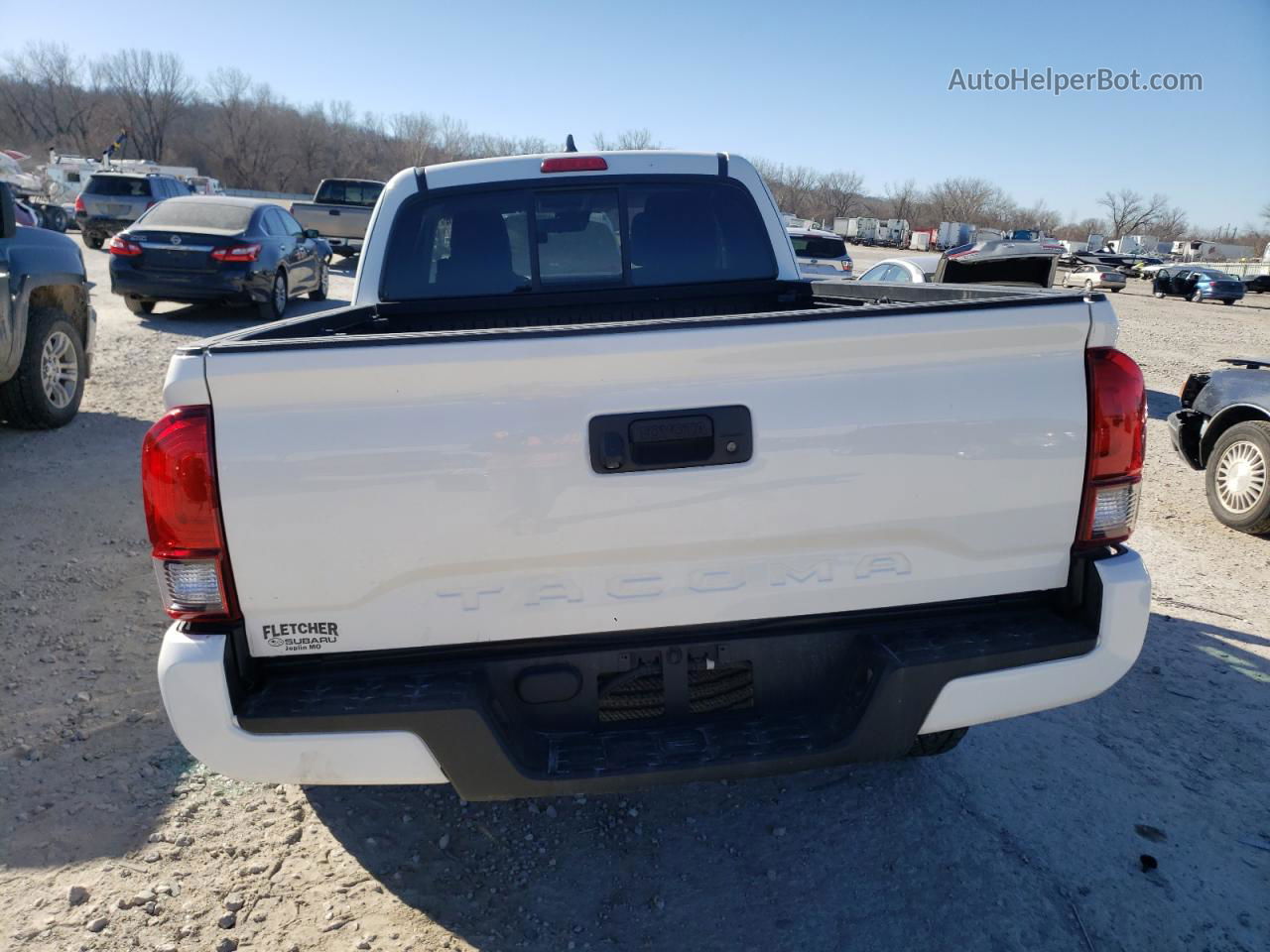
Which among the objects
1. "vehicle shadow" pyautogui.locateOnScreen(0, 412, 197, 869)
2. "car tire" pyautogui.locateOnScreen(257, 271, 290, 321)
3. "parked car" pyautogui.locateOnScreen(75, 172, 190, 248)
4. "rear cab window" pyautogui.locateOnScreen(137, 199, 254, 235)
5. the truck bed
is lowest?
"vehicle shadow" pyautogui.locateOnScreen(0, 412, 197, 869)

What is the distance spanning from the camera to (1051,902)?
2566 millimetres

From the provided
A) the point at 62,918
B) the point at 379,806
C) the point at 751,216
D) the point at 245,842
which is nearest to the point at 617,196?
the point at 751,216

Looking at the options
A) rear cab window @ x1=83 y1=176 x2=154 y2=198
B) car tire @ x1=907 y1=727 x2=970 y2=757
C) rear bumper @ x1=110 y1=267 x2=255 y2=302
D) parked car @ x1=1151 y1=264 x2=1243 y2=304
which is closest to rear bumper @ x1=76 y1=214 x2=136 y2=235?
rear cab window @ x1=83 y1=176 x2=154 y2=198

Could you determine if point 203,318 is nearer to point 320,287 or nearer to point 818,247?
point 320,287

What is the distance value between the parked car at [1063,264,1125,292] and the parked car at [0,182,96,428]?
3903 centimetres

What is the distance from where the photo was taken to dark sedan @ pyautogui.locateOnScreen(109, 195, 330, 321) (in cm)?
1238

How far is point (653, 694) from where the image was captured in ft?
7.55

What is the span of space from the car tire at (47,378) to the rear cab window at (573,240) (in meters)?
4.77

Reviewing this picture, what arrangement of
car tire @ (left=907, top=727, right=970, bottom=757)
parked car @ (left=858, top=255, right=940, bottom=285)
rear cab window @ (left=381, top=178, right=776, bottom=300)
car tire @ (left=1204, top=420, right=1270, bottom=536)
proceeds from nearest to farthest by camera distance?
car tire @ (left=907, top=727, right=970, bottom=757)
rear cab window @ (left=381, top=178, right=776, bottom=300)
car tire @ (left=1204, top=420, right=1270, bottom=536)
parked car @ (left=858, top=255, right=940, bottom=285)

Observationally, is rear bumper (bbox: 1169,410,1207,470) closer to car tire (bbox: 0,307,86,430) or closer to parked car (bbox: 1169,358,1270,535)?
parked car (bbox: 1169,358,1270,535)

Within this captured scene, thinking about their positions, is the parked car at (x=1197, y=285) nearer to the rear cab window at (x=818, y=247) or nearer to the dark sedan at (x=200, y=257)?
the rear cab window at (x=818, y=247)

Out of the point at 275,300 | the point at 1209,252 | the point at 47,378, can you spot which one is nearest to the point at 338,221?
the point at 275,300

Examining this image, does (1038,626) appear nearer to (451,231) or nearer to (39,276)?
(451,231)

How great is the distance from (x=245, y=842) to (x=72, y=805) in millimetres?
653
